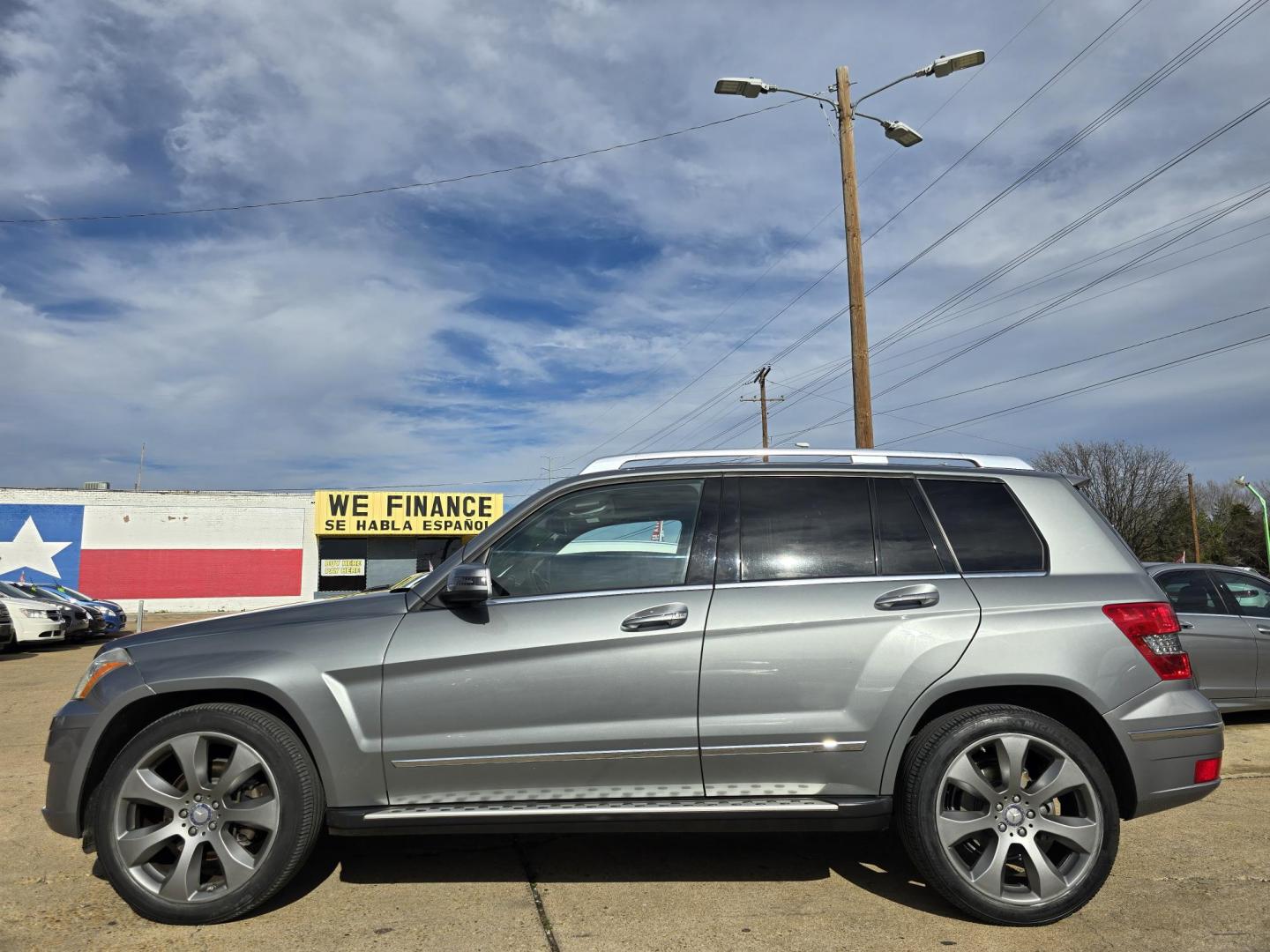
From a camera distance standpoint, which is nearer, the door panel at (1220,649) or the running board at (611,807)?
the running board at (611,807)

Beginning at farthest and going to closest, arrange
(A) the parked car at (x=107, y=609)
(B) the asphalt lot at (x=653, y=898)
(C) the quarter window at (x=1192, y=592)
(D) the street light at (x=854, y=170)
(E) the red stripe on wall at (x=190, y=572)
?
(E) the red stripe on wall at (x=190, y=572) < (A) the parked car at (x=107, y=609) < (D) the street light at (x=854, y=170) < (C) the quarter window at (x=1192, y=592) < (B) the asphalt lot at (x=653, y=898)

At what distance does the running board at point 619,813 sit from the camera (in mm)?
3371

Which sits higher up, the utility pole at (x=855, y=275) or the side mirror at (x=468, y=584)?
the utility pole at (x=855, y=275)

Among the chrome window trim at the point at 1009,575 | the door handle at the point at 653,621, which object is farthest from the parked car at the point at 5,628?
the chrome window trim at the point at 1009,575

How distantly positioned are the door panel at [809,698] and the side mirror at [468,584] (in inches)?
35.5

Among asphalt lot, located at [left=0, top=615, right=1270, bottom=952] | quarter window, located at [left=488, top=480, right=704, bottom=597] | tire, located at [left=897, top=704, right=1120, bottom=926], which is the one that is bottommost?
asphalt lot, located at [left=0, top=615, right=1270, bottom=952]

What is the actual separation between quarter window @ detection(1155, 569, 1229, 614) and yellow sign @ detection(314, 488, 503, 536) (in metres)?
33.6

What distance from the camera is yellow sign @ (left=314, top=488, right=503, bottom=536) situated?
38.8 m

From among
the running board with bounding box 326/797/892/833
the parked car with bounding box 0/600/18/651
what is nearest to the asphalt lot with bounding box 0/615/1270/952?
the running board with bounding box 326/797/892/833

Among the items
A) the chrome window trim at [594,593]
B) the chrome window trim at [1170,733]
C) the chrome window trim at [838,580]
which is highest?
the chrome window trim at [838,580]

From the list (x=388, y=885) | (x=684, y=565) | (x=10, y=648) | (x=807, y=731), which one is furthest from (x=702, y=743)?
(x=10, y=648)

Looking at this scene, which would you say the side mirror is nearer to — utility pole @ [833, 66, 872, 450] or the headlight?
the headlight

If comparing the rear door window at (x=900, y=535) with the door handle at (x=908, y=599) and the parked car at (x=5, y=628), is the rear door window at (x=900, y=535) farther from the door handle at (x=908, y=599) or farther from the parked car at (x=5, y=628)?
the parked car at (x=5, y=628)

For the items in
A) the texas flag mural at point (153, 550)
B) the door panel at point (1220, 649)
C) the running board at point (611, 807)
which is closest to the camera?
the running board at point (611, 807)
